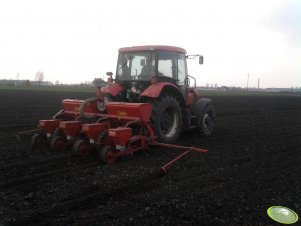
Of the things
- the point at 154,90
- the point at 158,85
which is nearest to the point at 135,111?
the point at 154,90

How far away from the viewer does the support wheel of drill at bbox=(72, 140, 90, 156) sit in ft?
22.4

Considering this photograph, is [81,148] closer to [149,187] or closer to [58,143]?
[58,143]

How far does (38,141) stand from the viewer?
7719 mm

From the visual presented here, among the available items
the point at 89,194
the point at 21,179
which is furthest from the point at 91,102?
the point at 89,194

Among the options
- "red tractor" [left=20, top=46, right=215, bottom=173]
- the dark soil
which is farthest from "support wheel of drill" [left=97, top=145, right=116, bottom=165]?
the dark soil

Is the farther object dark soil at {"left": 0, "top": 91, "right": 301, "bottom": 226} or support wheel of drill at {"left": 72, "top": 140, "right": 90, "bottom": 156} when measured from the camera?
support wheel of drill at {"left": 72, "top": 140, "right": 90, "bottom": 156}

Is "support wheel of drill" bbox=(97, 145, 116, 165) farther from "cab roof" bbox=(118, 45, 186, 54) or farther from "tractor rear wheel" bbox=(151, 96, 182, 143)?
"cab roof" bbox=(118, 45, 186, 54)

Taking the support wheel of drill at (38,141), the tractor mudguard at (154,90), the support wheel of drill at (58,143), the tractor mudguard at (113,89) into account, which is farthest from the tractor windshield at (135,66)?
the support wheel of drill at (38,141)

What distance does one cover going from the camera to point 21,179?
5.58 meters

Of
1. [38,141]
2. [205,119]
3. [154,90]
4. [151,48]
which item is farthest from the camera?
[205,119]

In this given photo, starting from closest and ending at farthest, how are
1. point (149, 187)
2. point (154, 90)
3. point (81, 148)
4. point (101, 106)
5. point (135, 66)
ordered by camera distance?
point (149, 187), point (81, 148), point (154, 90), point (101, 106), point (135, 66)

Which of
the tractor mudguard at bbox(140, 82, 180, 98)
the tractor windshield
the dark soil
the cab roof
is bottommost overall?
the dark soil

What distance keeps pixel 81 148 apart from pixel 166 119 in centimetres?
220

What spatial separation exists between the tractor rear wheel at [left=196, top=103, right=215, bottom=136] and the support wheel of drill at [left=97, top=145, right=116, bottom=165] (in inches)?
138
